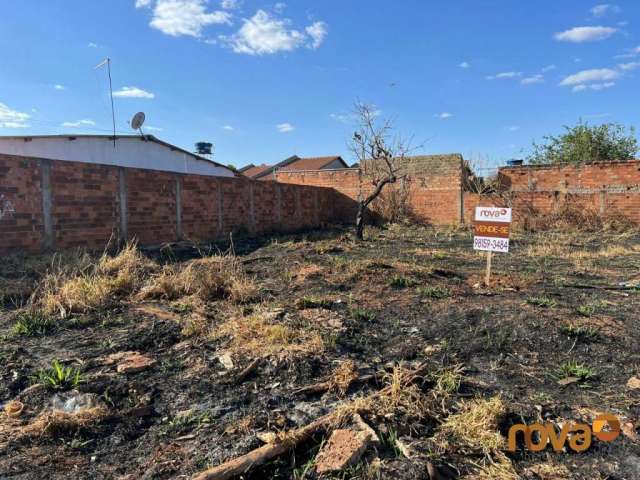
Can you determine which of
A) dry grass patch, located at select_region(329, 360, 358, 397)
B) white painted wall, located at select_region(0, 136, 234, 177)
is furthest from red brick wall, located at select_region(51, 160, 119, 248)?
dry grass patch, located at select_region(329, 360, 358, 397)

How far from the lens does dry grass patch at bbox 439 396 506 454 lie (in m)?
2.16

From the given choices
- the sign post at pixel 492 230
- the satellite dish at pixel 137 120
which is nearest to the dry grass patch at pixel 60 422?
the sign post at pixel 492 230

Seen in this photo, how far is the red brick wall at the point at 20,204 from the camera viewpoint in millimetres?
6918

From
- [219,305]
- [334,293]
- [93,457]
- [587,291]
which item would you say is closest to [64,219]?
[219,305]

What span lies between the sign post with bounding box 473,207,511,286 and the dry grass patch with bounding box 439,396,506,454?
339cm

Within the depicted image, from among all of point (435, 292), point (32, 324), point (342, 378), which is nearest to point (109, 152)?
point (32, 324)

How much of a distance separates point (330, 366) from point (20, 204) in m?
6.90

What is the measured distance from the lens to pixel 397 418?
7.80 ft

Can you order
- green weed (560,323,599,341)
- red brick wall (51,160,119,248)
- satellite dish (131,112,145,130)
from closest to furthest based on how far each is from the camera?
green weed (560,323,599,341) < red brick wall (51,160,119,248) < satellite dish (131,112,145,130)

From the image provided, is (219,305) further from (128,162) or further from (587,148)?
(587,148)

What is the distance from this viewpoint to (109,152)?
15453mm

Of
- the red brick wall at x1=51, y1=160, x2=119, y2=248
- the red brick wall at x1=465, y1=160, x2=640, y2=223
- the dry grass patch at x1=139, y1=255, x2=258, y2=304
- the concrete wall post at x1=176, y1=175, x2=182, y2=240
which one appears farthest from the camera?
the red brick wall at x1=465, y1=160, x2=640, y2=223

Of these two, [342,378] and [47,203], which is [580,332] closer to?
[342,378]

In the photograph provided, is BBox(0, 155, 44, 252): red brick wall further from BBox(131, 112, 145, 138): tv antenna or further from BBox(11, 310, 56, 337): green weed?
BBox(131, 112, 145, 138): tv antenna
